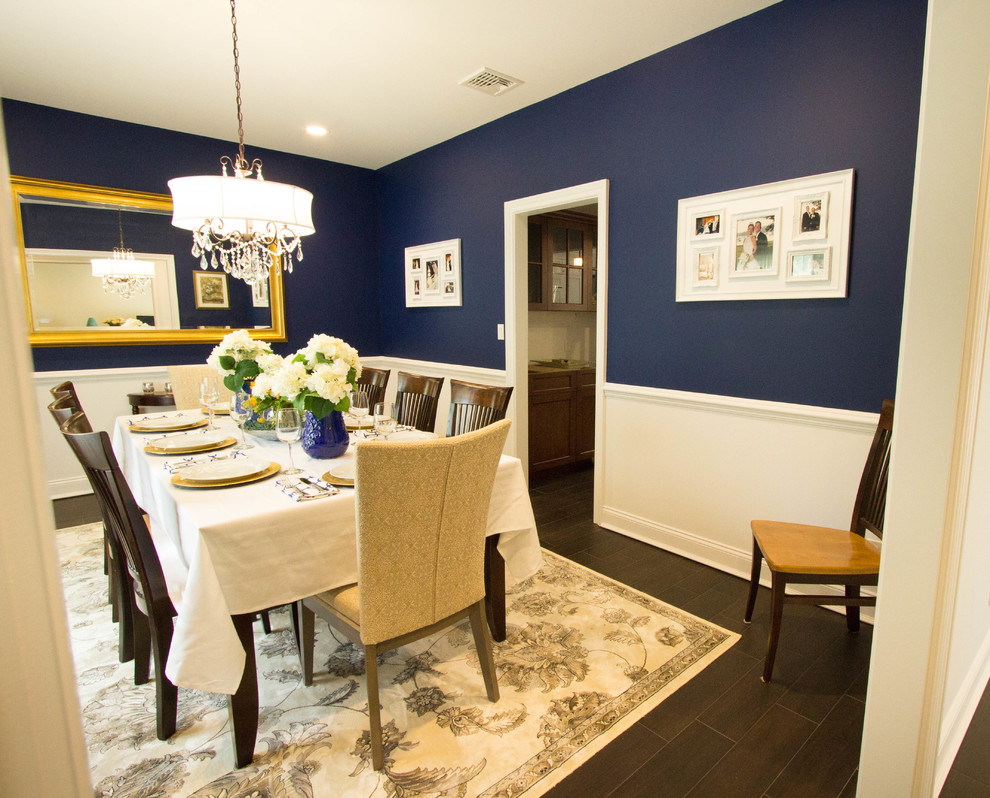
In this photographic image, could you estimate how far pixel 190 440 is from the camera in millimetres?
2402

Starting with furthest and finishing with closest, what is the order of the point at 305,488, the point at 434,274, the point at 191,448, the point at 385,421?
1. the point at 434,274
2. the point at 385,421
3. the point at 191,448
4. the point at 305,488

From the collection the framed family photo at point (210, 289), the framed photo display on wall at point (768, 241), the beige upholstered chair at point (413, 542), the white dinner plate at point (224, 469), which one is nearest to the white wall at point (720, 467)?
the framed photo display on wall at point (768, 241)

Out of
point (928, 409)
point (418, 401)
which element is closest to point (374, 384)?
point (418, 401)

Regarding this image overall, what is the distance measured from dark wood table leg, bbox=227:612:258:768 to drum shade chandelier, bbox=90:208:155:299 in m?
3.59

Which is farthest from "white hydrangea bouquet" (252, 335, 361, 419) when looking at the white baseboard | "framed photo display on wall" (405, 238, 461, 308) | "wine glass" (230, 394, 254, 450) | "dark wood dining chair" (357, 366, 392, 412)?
"framed photo display on wall" (405, 238, 461, 308)

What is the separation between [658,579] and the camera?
2.87 m

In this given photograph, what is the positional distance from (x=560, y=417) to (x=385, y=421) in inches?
87.6

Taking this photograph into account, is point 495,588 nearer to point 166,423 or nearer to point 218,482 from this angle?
point 218,482

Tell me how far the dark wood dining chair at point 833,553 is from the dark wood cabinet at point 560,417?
7.25 feet

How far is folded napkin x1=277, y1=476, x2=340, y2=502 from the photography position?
5.62 feet

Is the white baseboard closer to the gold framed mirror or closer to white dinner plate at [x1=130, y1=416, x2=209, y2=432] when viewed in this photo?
white dinner plate at [x1=130, y1=416, x2=209, y2=432]

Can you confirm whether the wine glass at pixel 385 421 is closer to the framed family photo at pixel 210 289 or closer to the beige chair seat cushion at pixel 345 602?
the beige chair seat cushion at pixel 345 602

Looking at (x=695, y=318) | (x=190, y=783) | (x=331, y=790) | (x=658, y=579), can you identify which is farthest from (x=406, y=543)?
(x=695, y=318)

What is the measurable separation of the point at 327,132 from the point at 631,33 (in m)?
2.46
